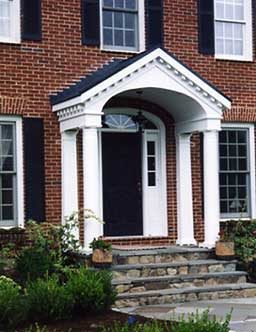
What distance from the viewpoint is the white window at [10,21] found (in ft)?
45.7

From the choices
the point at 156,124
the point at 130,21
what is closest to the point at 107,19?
the point at 130,21

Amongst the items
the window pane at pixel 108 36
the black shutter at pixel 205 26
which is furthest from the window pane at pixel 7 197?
the black shutter at pixel 205 26

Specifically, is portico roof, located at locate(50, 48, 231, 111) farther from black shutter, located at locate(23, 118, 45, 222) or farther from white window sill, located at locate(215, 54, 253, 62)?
white window sill, located at locate(215, 54, 253, 62)

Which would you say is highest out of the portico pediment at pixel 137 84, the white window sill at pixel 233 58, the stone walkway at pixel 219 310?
the white window sill at pixel 233 58

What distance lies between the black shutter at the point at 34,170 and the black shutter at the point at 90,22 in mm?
1971

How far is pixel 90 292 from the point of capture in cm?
1044

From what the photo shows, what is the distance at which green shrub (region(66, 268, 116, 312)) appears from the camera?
34.3 feet

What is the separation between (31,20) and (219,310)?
641 centimetres

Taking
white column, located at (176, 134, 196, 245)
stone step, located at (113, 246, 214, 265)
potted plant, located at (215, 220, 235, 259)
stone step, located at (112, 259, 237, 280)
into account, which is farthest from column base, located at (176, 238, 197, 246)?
stone step, located at (112, 259, 237, 280)

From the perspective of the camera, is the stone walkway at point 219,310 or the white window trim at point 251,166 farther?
the white window trim at point 251,166

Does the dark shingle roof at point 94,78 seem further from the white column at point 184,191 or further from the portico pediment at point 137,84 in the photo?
the white column at point 184,191

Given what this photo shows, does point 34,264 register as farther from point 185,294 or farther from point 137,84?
point 137,84

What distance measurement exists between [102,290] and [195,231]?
5072 mm

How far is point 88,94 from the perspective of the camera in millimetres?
12930
